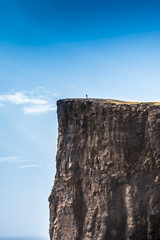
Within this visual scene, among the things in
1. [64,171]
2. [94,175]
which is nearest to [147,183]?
[94,175]

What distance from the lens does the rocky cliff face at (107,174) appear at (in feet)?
179

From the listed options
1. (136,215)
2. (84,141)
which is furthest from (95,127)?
(136,215)

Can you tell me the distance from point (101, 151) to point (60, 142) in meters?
5.75

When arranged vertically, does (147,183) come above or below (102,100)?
below

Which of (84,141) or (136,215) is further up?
(84,141)

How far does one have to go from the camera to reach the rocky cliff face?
5459 cm

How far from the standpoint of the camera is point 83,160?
5853 cm

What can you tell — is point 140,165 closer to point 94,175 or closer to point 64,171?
point 94,175

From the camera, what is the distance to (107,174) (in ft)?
185

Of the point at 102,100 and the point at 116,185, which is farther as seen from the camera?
the point at 102,100

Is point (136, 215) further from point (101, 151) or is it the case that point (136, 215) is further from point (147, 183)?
point (101, 151)

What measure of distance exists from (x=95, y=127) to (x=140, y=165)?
6.44 m

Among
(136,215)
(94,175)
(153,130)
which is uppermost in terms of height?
(153,130)

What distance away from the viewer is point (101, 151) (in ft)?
188
